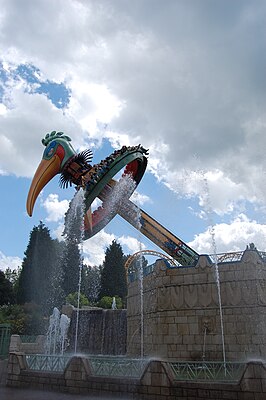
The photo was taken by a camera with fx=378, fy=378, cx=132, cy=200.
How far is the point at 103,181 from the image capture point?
20.5 m

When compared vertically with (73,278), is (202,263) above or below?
below

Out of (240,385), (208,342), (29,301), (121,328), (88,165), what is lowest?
(240,385)

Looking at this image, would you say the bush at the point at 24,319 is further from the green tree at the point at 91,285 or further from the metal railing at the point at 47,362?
the metal railing at the point at 47,362

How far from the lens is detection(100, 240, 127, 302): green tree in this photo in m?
51.7

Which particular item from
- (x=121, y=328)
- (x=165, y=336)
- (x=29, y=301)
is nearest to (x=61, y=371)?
(x=165, y=336)

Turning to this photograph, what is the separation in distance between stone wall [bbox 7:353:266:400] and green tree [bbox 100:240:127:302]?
39.1 metres

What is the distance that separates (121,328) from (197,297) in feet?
42.2

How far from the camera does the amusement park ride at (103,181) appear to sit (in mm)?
20438

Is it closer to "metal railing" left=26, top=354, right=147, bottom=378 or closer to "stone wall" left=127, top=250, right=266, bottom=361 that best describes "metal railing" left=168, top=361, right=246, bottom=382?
"metal railing" left=26, top=354, right=147, bottom=378

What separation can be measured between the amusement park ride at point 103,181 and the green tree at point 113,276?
30928 mm

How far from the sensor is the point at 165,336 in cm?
1596

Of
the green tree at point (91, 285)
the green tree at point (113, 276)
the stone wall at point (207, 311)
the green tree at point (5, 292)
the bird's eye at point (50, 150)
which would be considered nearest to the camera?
the stone wall at point (207, 311)

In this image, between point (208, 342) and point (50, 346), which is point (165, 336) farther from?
point (50, 346)

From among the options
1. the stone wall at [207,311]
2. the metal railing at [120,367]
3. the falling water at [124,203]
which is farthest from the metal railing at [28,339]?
the metal railing at [120,367]
